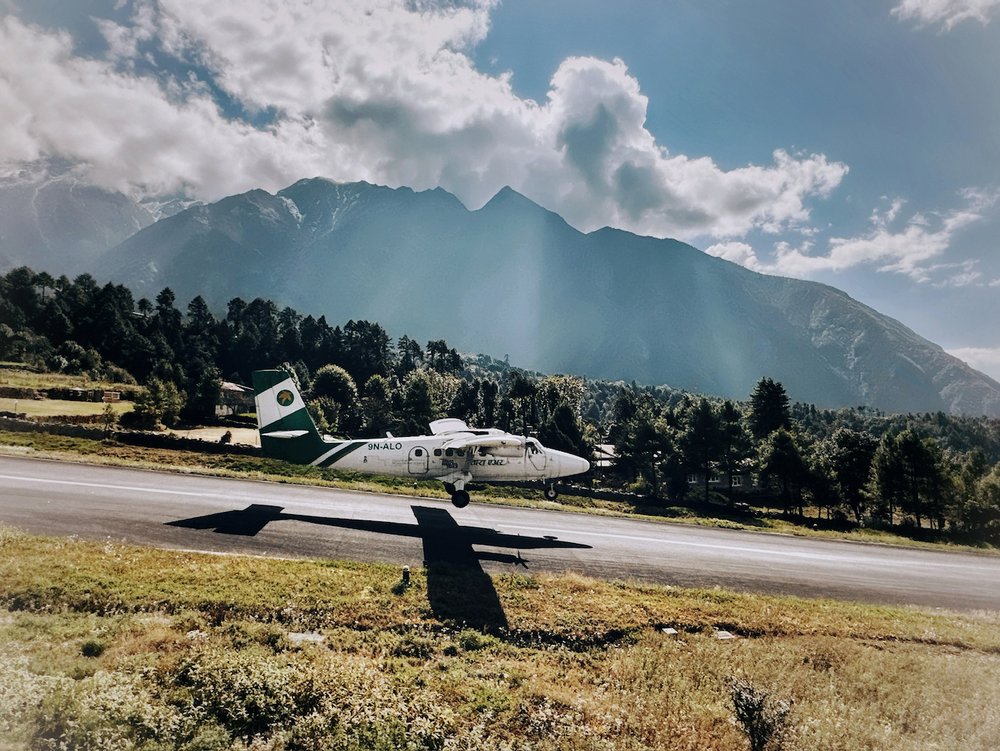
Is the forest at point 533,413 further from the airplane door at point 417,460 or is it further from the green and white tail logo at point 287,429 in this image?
the green and white tail logo at point 287,429

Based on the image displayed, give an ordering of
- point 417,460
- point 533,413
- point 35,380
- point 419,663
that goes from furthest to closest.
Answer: point 533,413 → point 35,380 → point 417,460 → point 419,663

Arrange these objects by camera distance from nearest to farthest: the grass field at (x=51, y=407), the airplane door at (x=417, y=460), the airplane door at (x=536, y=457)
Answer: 1. the airplane door at (x=417, y=460)
2. the airplane door at (x=536, y=457)
3. the grass field at (x=51, y=407)

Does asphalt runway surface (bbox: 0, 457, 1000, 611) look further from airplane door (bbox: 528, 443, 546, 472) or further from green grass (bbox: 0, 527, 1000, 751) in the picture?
airplane door (bbox: 528, 443, 546, 472)

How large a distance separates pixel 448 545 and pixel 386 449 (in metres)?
7.25

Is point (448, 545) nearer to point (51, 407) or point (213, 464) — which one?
point (213, 464)

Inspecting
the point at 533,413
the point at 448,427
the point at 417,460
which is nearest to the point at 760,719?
the point at 417,460

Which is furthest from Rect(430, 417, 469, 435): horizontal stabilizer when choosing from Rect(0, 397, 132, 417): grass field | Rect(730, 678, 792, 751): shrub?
Rect(0, 397, 132, 417): grass field

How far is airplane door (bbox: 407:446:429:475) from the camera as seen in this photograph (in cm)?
2558

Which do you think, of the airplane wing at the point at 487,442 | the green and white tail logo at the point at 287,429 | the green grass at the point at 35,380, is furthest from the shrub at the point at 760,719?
Answer: the green grass at the point at 35,380

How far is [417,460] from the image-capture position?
84.1 feet

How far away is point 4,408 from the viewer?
44.8m

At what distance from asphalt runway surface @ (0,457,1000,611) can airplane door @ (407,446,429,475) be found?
2.34m

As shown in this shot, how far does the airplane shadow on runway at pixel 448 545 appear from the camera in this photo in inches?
565

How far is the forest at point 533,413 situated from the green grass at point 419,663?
36.8 meters
